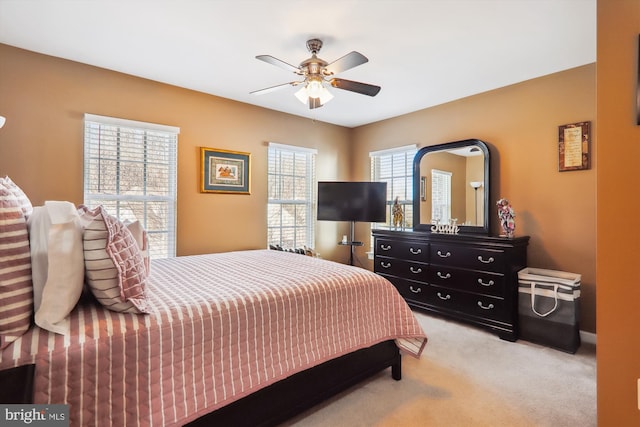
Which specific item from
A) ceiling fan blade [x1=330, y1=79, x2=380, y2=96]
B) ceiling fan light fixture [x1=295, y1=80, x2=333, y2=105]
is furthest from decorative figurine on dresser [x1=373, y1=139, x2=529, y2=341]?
ceiling fan light fixture [x1=295, y1=80, x2=333, y2=105]

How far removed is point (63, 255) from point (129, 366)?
51cm

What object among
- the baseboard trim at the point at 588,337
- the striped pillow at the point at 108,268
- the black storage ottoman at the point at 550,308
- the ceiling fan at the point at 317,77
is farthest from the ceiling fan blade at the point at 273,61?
the baseboard trim at the point at 588,337

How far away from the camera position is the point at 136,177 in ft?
10.9

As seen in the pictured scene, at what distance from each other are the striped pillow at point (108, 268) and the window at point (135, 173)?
1994 millimetres

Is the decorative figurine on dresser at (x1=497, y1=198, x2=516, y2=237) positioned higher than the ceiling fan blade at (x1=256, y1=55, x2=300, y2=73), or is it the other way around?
the ceiling fan blade at (x1=256, y1=55, x2=300, y2=73)

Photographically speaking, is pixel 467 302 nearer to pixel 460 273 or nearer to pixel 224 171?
pixel 460 273

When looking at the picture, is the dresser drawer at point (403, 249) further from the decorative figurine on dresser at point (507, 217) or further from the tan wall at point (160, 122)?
the tan wall at point (160, 122)

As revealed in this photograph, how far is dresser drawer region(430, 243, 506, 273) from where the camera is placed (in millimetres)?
3051

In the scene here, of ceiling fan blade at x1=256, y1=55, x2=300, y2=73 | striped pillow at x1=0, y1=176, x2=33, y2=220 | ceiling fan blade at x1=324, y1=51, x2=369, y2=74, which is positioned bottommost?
striped pillow at x1=0, y1=176, x2=33, y2=220

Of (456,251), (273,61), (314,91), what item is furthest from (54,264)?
(456,251)

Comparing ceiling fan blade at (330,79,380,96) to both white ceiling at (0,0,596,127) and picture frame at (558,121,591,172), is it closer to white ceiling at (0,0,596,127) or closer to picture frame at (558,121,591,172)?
white ceiling at (0,0,596,127)

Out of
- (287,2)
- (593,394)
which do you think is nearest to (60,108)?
(287,2)

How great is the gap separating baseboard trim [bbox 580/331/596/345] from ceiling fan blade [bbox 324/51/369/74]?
3.20m

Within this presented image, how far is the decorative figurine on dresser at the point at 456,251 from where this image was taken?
304 centimetres
